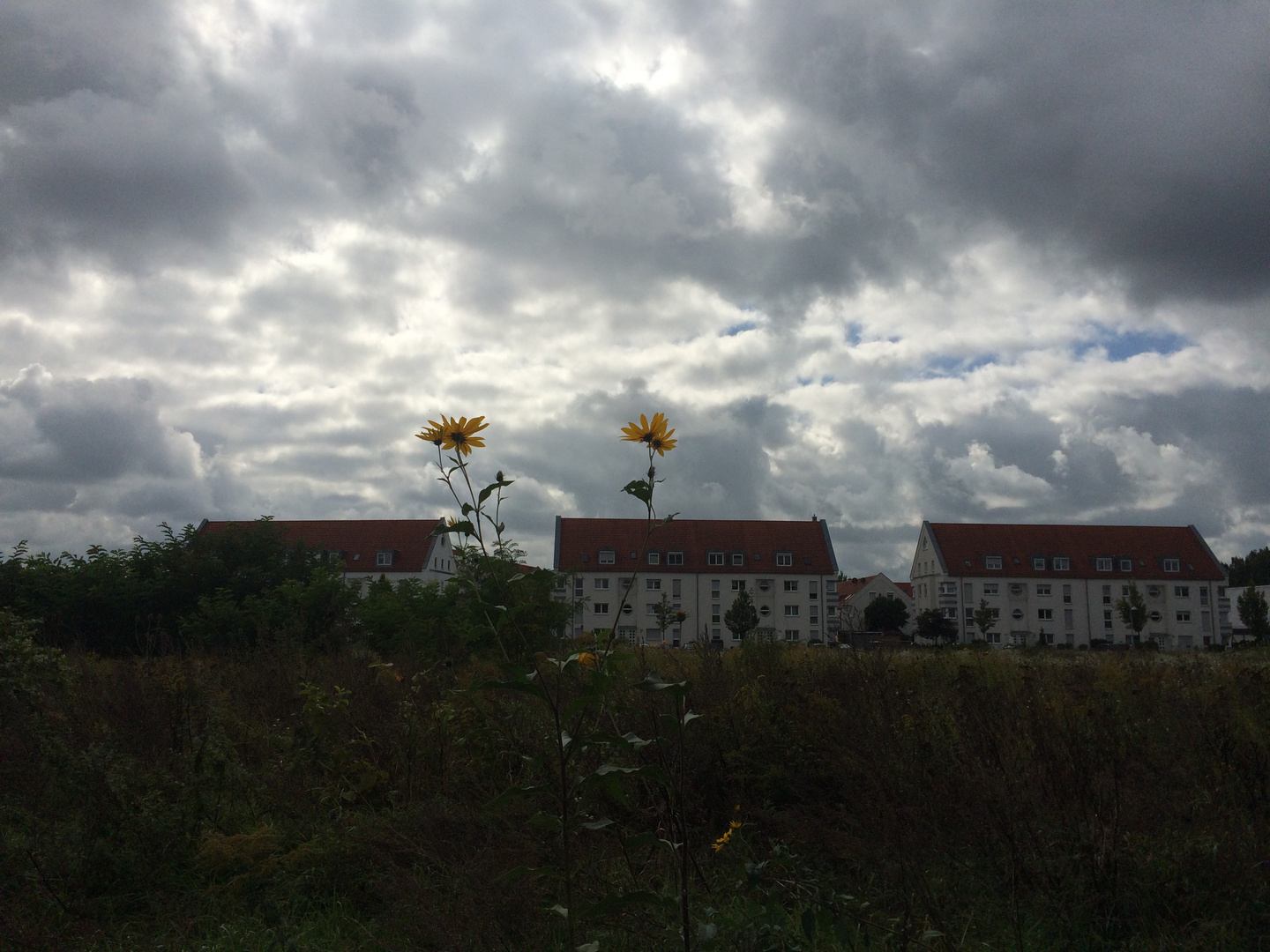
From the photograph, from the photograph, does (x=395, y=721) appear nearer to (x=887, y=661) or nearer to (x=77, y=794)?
(x=77, y=794)

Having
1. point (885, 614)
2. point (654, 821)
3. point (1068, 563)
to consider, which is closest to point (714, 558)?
point (885, 614)

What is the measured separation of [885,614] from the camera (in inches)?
2418

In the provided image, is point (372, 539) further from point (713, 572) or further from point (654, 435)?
point (654, 435)

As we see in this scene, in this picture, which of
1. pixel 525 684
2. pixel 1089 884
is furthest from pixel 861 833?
pixel 525 684

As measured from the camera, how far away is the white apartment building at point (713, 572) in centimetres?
5847

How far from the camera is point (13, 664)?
20.4 ft

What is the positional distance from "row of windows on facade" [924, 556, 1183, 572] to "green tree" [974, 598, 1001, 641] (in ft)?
9.85

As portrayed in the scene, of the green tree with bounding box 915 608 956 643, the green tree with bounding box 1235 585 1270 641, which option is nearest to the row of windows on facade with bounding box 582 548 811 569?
the green tree with bounding box 915 608 956 643

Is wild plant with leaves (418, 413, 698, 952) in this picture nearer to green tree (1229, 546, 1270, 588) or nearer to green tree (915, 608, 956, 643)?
green tree (915, 608, 956, 643)

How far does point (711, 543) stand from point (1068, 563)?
82.7 ft

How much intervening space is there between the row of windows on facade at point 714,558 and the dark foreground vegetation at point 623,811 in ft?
174

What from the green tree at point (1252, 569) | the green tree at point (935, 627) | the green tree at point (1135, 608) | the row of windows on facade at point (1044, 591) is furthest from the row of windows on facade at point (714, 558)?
the green tree at point (1252, 569)

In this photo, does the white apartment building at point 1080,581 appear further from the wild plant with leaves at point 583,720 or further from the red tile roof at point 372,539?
the wild plant with leaves at point 583,720

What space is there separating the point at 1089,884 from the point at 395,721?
4076 millimetres
